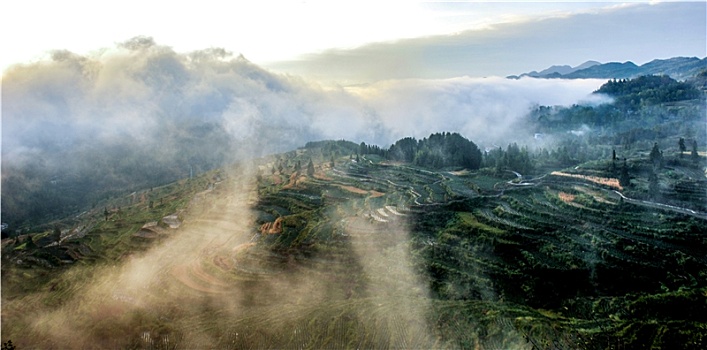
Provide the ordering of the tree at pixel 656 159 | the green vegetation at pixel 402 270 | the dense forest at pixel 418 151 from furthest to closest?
the dense forest at pixel 418 151
the tree at pixel 656 159
the green vegetation at pixel 402 270

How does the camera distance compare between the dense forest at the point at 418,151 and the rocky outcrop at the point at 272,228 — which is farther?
the dense forest at the point at 418,151

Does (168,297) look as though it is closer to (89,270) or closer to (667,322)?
(89,270)

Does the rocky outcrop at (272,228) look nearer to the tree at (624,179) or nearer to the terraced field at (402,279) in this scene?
the terraced field at (402,279)

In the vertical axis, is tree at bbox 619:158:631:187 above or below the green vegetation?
above

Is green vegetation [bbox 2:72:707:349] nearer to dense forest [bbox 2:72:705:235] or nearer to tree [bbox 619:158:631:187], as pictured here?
tree [bbox 619:158:631:187]

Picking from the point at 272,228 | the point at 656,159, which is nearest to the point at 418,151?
the point at 656,159

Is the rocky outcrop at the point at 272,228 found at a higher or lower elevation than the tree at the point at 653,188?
lower

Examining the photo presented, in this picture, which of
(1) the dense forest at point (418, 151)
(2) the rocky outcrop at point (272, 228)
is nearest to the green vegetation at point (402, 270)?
(2) the rocky outcrop at point (272, 228)

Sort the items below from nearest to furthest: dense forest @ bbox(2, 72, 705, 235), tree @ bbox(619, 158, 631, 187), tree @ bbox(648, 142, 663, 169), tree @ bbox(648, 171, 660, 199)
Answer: tree @ bbox(648, 171, 660, 199), tree @ bbox(619, 158, 631, 187), tree @ bbox(648, 142, 663, 169), dense forest @ bbox(2, 72, 705, 235)

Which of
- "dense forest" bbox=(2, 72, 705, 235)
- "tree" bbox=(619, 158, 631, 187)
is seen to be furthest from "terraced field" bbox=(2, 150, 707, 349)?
"dense forest" bbox=(2, 72, 705, 235)

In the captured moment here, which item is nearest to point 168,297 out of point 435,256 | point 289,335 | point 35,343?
point 35,343
